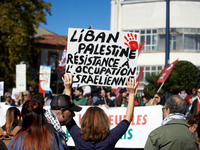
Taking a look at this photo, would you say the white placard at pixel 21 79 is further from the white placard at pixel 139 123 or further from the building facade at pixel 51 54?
the building facade at pixel 51 54

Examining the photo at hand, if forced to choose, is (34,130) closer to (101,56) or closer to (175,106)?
(175,106)

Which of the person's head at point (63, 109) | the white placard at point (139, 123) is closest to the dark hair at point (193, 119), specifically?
the person's head at point (63, 109)

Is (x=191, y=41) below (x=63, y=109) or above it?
above

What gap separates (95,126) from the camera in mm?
3330

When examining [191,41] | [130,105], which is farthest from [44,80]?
[191,41]

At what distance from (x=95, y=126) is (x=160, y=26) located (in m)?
24.9

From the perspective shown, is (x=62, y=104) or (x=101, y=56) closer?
(x=62, y=104)

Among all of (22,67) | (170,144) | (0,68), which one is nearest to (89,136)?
(170,144)

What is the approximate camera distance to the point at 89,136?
11.0 feet

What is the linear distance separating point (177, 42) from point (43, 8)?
1206cm

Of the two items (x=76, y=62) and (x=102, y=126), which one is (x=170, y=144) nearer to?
(x=102, y=126)

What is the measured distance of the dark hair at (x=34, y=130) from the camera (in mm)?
2732

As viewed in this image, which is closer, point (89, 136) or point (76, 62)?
point (89, 136)

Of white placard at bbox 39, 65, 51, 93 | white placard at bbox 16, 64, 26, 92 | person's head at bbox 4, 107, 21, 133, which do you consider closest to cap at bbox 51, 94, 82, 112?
person's head at bbox 4, 107, 21, 133
